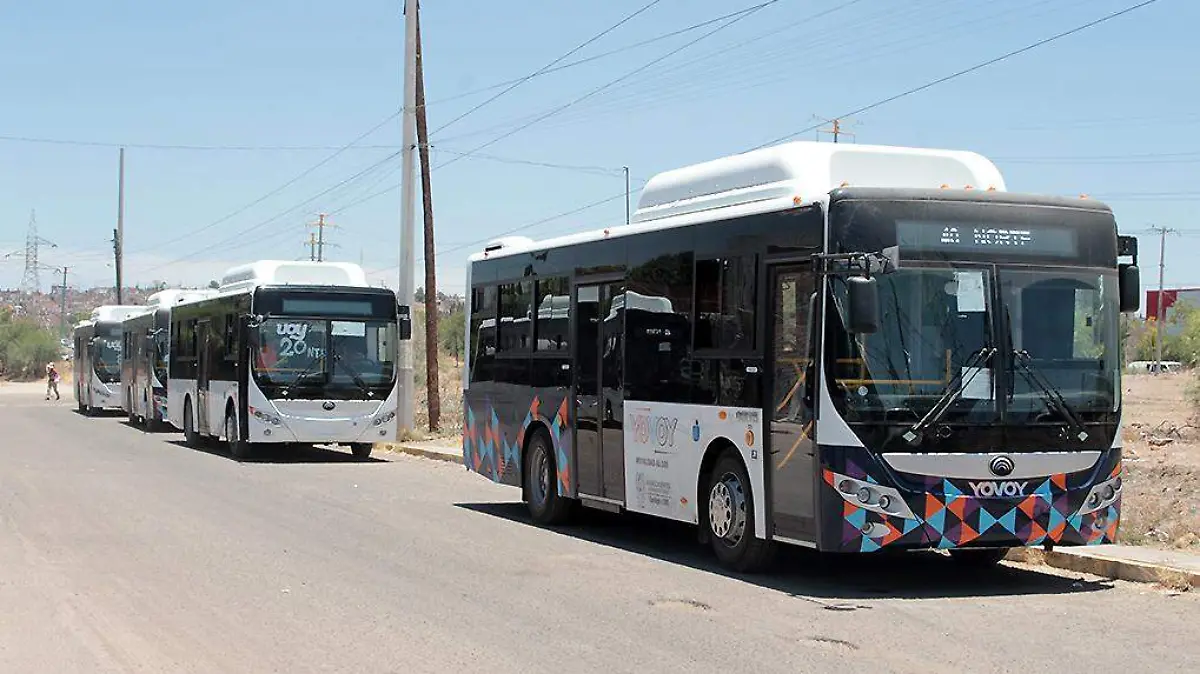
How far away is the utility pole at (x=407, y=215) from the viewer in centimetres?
3055

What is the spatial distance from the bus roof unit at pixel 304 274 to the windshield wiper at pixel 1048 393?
17271mm

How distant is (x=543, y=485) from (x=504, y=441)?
1173 millimetres

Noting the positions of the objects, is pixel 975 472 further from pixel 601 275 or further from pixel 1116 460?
pixel 601 275

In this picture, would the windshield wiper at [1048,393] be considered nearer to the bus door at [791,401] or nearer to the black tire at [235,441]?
the bus door at [791,401]

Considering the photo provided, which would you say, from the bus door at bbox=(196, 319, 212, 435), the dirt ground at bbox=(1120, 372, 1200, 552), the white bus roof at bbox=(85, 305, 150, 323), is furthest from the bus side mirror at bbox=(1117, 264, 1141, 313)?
the white bus roof at bbox=(85, 305, 150, 323)

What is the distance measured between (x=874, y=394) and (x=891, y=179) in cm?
221

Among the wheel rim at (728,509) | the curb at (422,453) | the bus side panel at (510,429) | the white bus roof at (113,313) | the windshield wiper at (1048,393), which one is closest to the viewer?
the windshield wiper at (1048,393)

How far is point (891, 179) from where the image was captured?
1296 centimetres

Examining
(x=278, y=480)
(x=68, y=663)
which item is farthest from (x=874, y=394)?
(x=278, y=480)

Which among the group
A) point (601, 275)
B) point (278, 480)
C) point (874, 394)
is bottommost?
point (278, 480)

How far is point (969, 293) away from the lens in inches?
464

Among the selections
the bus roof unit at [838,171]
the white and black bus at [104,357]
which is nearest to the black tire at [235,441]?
the bus roof unit at [838,171]

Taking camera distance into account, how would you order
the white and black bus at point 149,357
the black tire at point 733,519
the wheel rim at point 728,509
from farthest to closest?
the white and black bus at point 149,357 → the wheel rim at point 728,509 → the black tire at point 733,519

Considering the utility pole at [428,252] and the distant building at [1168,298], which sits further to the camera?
the distant building at [1168,298]
